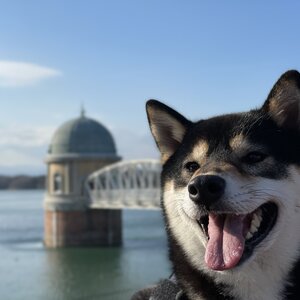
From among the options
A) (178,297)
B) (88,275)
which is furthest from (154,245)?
(178,297)

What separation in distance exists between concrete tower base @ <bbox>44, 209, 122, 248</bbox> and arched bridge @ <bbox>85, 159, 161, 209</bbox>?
0.96 meters

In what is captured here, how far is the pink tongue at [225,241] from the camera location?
307 cm

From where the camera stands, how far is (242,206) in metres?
3.06

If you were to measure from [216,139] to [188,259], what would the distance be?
2.25ft

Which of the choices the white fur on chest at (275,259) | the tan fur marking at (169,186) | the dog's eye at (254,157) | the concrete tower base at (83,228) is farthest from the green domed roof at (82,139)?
the white fur on chest at (275,259)

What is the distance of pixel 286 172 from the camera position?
322 cm

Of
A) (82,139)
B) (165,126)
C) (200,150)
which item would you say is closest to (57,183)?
(82,139)

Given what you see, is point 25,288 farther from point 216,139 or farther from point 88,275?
point 216,139

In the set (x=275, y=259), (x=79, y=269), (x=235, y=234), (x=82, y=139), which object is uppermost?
(x=235, y=234)

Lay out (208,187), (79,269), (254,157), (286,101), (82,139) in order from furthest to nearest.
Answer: (82,139) < (79,269) < (286,101) < (254,157) < (208,187)

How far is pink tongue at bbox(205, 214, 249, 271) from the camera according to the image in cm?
307

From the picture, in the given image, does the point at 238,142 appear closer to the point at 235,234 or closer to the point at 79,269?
the point at 235,234

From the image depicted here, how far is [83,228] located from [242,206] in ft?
132

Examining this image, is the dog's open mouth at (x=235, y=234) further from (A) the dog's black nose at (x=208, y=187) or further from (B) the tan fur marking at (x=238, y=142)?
(B) the tan fur marking at (x=238, y=142)
